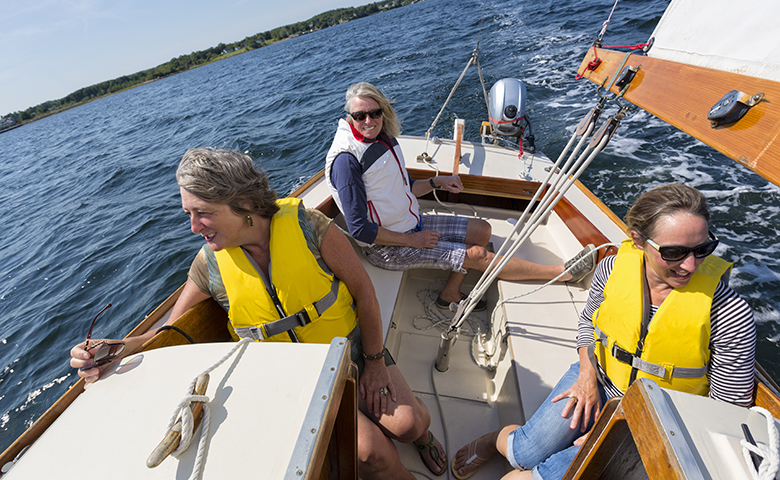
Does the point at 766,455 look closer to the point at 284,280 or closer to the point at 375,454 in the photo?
the point at 375,454

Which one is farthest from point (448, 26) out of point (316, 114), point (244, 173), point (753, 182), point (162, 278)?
point (244, 173)

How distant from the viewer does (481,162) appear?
3.02m

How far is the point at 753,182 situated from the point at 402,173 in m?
4.29

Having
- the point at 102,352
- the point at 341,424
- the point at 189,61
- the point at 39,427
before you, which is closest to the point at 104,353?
the point at 102,352

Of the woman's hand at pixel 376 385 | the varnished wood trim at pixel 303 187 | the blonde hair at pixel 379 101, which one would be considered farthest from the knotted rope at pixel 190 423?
the varnished wood trim at pixel 303 187

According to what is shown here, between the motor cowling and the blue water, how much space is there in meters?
1.44

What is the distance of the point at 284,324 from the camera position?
1300 millimetres

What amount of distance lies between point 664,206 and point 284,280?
1.27 metres

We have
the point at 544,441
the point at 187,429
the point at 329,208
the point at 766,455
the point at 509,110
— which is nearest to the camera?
the point at 766,455

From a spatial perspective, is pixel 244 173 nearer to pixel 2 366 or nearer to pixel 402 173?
pixel 402 173

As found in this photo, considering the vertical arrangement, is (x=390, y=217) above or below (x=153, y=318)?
below

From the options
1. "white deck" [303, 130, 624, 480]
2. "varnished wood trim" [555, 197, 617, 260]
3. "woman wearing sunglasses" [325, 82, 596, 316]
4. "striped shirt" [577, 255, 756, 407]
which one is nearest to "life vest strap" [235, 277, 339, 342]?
"white deck" [303, 130, 624, 480]

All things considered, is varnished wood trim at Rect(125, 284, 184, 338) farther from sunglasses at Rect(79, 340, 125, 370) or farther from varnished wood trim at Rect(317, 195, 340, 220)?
varnished wood trim at Rect(317, 195, 340, 220)

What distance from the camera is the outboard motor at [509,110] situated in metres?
3.42
